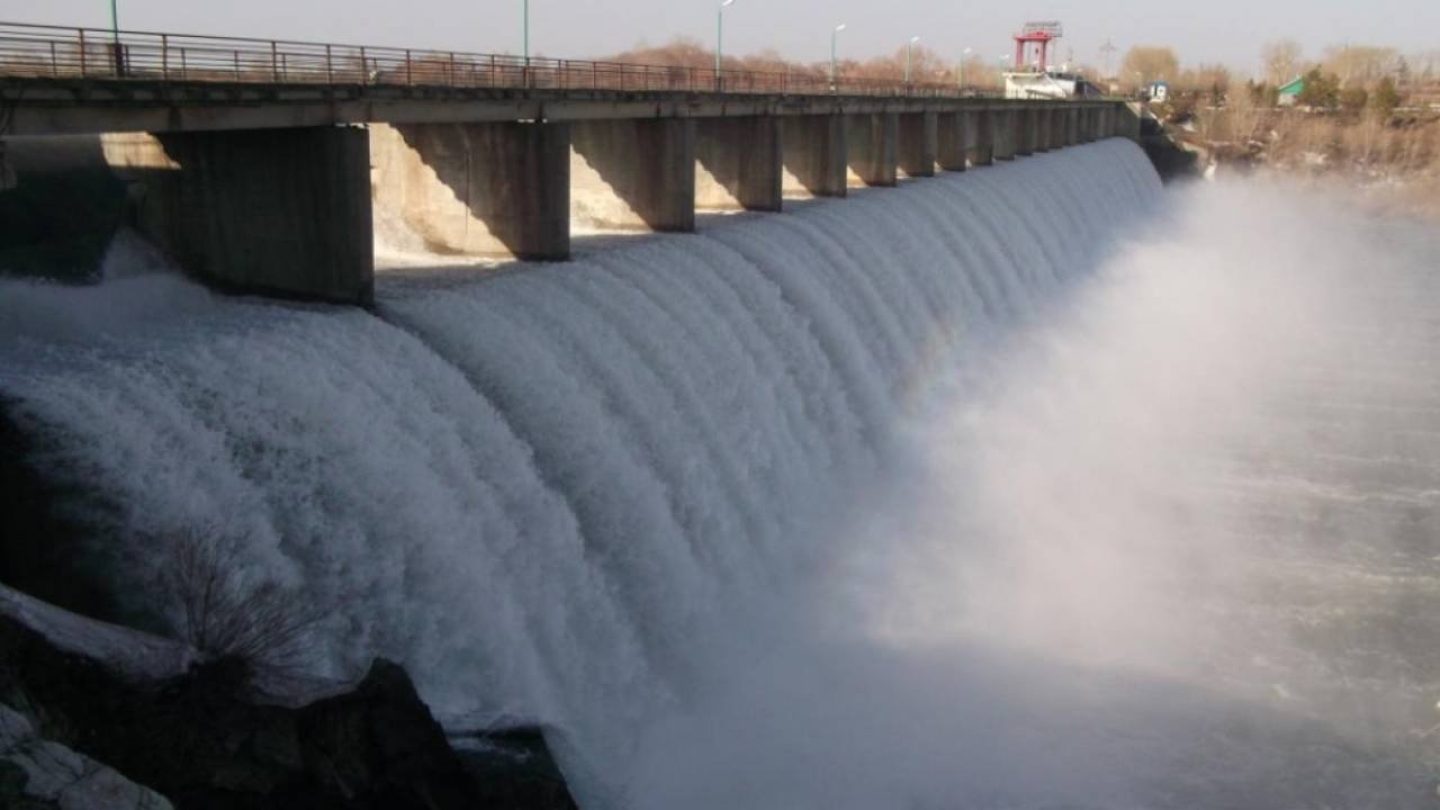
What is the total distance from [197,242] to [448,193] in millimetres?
5142

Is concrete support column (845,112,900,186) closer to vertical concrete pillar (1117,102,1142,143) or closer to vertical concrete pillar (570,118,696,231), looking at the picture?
vertical concrete pillar (570,118,696,231)

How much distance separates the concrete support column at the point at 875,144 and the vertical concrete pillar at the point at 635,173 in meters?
11.9

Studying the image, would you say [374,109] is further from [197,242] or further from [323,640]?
[323,640]

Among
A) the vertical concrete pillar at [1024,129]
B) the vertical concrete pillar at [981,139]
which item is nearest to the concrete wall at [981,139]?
the vertical concrete pillar at [981,139]

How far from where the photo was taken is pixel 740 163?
2916 cm

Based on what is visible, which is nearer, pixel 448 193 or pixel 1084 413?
pixel 448 193

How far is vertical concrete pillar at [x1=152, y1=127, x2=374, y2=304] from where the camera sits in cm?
1593

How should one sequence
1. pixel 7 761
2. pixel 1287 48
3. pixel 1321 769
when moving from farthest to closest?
pixel 1287 48, pixel 1321 769, pixel 7 761

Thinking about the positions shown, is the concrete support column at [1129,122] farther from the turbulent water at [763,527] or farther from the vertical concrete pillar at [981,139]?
the turbulent water at [763,527]

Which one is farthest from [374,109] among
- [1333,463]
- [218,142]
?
[1333,463]

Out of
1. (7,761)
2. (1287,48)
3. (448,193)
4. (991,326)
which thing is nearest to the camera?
(7,761)

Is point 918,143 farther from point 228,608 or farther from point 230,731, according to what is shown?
point 230,731

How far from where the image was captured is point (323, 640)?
1053 cm

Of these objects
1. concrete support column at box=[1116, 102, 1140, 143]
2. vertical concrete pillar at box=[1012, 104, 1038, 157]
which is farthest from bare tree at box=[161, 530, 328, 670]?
concrete support column at box=[1116, 102, 1140, 143]
